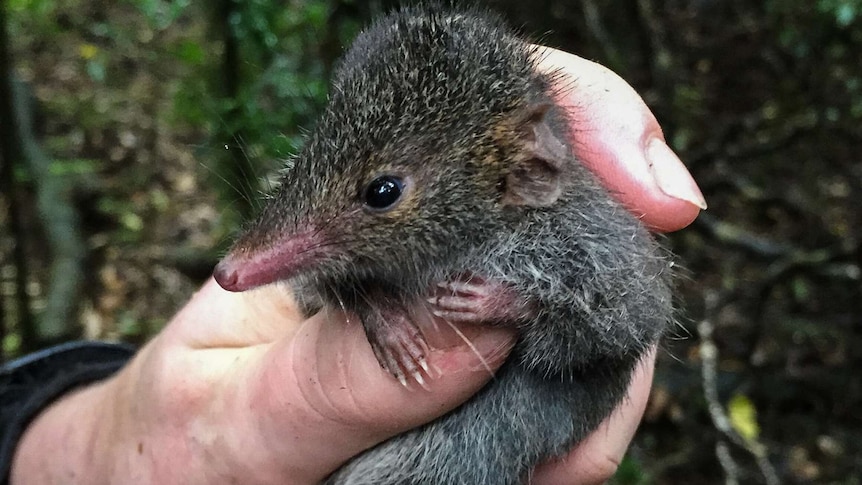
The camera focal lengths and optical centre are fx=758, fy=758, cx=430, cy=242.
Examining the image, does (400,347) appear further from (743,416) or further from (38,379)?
(743,416)

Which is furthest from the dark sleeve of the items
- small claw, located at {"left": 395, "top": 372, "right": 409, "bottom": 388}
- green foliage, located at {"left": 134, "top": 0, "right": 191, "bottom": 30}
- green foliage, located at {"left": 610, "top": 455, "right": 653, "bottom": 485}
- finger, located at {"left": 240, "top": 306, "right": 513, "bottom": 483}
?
green foliage, located at {"left": 610, "top": 455, "right": 653, "bottom": 485}

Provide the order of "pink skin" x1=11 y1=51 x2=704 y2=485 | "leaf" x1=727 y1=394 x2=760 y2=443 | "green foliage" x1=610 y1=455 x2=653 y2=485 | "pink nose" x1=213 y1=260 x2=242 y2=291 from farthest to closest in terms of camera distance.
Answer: "leaf" x1=727 y1=394 x2=760 y2=443
"green foliage" x1=610 y1=455 x2=653 y2=485
"pink skin" x1=11 y1=51 x2=704 y2=485
"pink nose" x1=213 y1=260 x2=242 y2=291

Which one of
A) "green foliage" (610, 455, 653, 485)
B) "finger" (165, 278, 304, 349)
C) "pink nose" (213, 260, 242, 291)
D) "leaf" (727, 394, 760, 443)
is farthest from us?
"leaf" (727, 394, 760, 443)

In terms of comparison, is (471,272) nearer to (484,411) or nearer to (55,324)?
(484,411)

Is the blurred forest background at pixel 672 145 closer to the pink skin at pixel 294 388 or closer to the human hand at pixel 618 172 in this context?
the pink skin at pixel 294 388

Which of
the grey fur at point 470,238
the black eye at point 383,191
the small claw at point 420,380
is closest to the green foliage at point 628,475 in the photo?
the grey fur at point 470,238

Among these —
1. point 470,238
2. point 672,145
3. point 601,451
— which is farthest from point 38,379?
point 672,145

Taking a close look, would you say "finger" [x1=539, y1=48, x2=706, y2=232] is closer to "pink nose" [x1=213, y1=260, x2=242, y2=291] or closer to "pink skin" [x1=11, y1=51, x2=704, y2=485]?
"pink skin" [x1=11, y1=51, x2=704, y2=485]
